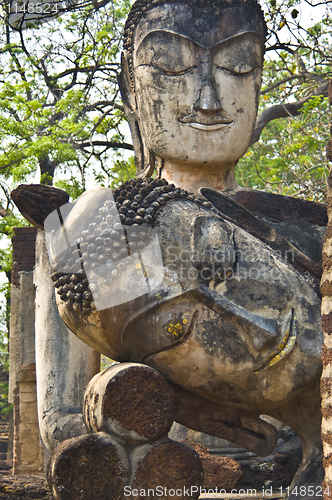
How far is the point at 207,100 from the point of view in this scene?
3.72 meters

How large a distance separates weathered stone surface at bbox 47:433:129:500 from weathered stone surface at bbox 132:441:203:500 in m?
0.08

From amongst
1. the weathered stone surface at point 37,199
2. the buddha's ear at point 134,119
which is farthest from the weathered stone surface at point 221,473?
the buddha's ear at point 134,119

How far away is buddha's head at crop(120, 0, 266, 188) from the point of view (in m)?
3.72

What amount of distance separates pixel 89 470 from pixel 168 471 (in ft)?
1.12

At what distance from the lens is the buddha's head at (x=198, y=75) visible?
3723 millimetres

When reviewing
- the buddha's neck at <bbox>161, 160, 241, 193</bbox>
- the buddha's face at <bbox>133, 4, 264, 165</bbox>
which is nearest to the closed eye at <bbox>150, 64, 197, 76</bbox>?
the buddha's face at <bbox>133, 4, 264, 165</bbox>

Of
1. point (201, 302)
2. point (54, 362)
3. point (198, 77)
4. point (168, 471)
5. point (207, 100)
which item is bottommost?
point (168, 471)

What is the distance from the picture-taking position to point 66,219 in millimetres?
3193

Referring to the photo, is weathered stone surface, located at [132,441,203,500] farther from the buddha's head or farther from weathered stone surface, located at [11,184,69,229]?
the buddha's head

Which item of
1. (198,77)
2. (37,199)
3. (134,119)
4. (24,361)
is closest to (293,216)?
(198,77)

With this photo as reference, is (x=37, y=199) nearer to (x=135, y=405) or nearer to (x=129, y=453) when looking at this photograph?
(x=135, y=405)

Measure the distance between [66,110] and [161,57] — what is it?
6.46 m

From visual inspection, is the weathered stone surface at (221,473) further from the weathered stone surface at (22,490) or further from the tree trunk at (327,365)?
the tree trunk at (327,365)

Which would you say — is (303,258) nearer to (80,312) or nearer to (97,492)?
(80,312)
